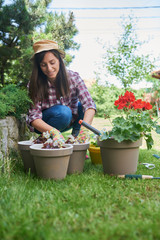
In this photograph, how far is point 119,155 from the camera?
75.3 inches

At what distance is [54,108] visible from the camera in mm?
2334

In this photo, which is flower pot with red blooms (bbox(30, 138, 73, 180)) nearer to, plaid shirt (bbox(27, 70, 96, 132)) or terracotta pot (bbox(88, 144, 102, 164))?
plaid shirt (bbox(27, 70, 96, 132))

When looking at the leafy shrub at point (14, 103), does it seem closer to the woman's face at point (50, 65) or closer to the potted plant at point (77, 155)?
the woman's face at point (50, 65)

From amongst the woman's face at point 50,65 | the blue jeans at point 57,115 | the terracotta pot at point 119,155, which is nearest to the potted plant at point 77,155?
the terracotta pot at point 119,155

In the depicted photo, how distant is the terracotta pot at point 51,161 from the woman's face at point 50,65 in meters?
0.82

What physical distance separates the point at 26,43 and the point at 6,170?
3.73 metres

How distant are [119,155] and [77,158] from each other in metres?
0.38

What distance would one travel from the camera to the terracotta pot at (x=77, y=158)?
1974 mm

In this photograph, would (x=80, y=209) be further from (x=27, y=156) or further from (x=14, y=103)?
(x=14, y=103)

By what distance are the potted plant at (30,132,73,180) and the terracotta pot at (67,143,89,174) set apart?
192 mm

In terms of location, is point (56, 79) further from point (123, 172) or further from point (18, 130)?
point (123, 172)

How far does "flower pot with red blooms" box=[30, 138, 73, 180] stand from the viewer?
5.57 ft

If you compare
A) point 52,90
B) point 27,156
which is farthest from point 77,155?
point 52,90

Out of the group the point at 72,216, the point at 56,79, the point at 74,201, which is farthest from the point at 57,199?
the point at 56,79
